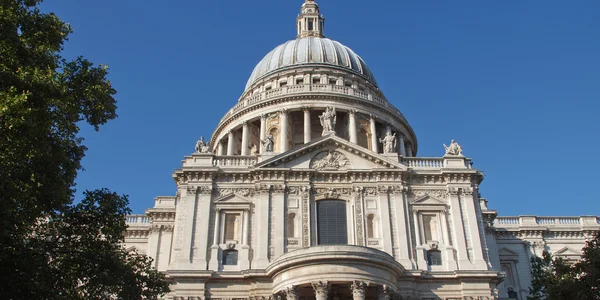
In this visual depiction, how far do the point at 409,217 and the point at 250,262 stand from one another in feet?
35.1

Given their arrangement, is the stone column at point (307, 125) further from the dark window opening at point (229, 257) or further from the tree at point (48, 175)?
the tree at point (48, 175)

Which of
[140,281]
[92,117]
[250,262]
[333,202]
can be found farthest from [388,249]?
[92,117]

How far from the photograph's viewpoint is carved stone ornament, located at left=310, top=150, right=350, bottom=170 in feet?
125

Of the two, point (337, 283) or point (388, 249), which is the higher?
point (388, 249)

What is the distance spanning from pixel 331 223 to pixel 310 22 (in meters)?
40.4

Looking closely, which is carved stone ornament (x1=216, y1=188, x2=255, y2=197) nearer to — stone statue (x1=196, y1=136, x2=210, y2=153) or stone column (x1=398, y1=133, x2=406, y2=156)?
stone statue (x1=196, y1=136, x2=210, y2=153)

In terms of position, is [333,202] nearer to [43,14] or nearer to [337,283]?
[337,283]

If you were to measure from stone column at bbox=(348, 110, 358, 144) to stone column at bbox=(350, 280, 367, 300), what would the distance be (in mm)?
22400

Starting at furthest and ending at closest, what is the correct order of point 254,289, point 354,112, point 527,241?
point 354,112, point 527,241, point 254,289

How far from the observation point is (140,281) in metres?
23.1

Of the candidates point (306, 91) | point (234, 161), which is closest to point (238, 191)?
point (234, 161)

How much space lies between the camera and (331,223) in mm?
36594

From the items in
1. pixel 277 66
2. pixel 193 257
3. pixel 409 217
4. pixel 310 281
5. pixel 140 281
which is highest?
pixel 277 66

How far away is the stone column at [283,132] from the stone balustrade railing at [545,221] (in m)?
19.6
